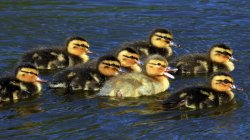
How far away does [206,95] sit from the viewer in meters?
8.27

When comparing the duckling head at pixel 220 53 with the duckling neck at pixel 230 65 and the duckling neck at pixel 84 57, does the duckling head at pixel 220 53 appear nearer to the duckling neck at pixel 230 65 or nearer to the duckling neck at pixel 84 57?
the duckling neck at pixel 230 65

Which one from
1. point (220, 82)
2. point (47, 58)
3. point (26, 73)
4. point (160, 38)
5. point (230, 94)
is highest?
point (160, 38)

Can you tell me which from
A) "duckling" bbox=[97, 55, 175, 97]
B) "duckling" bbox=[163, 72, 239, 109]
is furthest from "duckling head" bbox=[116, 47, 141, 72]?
"duckling" bbox=[163, 72, 239, 109]

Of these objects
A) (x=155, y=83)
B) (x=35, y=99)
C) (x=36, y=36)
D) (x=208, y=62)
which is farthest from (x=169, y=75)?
(x=36, y=36)

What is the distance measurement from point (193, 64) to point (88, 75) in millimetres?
1381

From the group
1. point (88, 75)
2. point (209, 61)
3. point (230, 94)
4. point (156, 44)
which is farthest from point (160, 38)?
point (230, 94)

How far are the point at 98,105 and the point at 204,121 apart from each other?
1135 millimetres

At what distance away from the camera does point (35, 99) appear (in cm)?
859

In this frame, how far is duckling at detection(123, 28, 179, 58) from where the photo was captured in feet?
33.8


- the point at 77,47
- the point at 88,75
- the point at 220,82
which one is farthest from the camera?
the point at 77,47

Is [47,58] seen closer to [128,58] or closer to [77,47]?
[77,47]

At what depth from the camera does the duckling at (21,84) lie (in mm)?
8422

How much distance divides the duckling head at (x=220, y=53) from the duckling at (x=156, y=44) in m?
0.81

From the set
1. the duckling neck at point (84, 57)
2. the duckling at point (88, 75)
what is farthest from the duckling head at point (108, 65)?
the duckling neck at point (84, 57)
